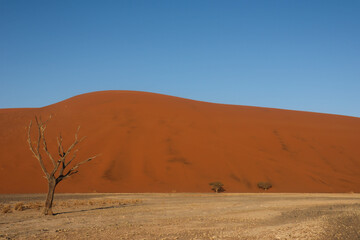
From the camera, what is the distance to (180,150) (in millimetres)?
32188

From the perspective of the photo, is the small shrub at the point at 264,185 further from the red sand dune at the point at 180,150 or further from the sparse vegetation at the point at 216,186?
the sparse vegetation at the point at 216,186

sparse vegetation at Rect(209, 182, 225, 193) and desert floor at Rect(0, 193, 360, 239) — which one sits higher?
sparse vegetation at Rect(209, 182, 225, 193)

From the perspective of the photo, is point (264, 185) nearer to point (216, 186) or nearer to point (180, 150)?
point (216, 186)

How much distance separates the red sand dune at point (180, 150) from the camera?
89.1ft

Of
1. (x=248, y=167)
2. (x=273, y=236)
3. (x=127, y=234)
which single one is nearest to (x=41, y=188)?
(x=248, y=167)

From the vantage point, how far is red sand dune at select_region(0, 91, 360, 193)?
27.2 metres

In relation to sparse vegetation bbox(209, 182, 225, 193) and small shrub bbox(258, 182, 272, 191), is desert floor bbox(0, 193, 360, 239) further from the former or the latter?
small shrub bbox(258, 182, 272, 191)

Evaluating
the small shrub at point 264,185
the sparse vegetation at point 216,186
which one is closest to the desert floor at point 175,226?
the sparse vegetation at point 216,186

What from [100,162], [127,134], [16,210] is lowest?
[16,210]

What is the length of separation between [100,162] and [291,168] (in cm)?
1559

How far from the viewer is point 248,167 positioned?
99.1ft

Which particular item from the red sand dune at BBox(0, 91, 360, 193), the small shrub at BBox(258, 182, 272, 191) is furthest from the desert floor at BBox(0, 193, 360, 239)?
the small shrub at BBox(258, 182, 272, 191)

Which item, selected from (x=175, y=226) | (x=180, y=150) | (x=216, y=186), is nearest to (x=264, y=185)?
(x=216, y=186)

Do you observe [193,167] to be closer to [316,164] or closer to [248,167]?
[248,167]
